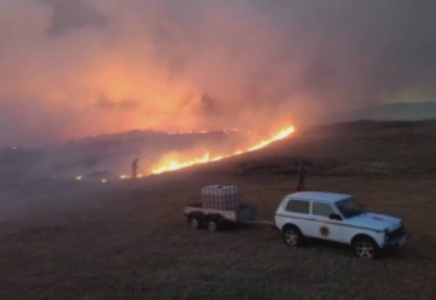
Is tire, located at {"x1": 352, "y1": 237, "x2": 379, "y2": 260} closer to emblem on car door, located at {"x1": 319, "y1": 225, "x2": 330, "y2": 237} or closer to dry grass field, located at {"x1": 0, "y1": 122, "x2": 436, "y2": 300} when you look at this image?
dry grass field, located at {"x1": 0, "y1": 122, "x2": 436, "y2": 300}

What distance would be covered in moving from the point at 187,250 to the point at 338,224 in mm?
6055

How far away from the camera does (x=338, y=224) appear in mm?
17375

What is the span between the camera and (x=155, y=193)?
111 feet

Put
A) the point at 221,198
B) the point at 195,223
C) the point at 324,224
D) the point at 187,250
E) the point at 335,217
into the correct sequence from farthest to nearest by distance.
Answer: the point at 195,223, the point at 221,198, the point at 187,250, the point at 324,224, the point at 335,217

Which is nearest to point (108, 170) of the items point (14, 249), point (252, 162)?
point (252, 162)

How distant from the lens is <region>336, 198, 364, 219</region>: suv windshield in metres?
17.7

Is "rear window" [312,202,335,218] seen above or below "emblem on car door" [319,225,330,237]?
above

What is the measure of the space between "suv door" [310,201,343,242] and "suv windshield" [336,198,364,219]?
13.9 inches

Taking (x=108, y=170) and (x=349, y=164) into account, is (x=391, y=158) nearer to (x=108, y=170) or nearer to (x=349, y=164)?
(x=349, y=164)

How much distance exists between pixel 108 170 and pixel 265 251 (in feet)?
131

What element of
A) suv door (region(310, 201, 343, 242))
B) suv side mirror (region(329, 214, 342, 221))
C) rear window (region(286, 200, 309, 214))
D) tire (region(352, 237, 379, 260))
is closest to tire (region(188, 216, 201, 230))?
rear window (region(286, 200, 309, 214))

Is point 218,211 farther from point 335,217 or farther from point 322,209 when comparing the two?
point 335,217

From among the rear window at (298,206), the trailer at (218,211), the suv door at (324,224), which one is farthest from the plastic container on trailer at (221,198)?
the suv door at (324,224)

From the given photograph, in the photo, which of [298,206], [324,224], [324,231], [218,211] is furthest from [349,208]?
[218,211]
